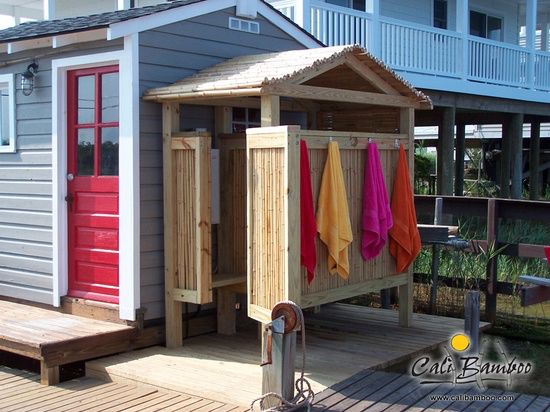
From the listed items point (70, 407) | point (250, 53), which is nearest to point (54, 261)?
point (70, 407)

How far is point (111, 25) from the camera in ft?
19.6

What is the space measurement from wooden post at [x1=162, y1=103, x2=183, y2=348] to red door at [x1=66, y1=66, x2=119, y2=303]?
426 mm

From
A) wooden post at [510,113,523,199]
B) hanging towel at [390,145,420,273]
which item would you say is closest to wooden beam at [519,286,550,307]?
hanging towel at [390,145,420,273]

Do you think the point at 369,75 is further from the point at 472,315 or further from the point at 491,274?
the point at 491,274

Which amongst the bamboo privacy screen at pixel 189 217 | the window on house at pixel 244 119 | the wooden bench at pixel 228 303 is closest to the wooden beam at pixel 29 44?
the bamboo privacy screen at pixel 189 217

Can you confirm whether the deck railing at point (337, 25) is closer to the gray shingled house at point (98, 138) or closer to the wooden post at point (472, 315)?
the gray shingled house at point (98, 138)

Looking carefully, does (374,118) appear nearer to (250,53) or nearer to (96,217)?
(250,53)

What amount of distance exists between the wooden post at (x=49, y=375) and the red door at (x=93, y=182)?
878 millimetres

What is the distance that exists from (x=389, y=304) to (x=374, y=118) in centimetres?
230

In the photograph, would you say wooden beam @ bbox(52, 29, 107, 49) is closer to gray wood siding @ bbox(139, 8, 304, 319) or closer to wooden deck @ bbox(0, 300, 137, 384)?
gray wood siding @ bbox(139, 8, 304, 319)

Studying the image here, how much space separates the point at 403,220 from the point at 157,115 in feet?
7.19

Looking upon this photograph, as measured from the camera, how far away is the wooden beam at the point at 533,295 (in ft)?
18.9

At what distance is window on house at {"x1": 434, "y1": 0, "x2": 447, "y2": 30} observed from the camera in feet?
55.7

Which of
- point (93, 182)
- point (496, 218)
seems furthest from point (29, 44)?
point (496, 218)
